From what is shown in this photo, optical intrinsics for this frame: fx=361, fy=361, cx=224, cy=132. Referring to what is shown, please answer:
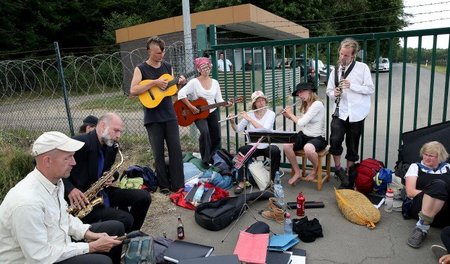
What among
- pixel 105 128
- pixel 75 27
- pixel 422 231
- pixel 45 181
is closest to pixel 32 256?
pixel 45 181

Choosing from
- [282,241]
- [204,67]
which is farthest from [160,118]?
[282,241]

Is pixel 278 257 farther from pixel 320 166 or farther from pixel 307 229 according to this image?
pixel 320 166

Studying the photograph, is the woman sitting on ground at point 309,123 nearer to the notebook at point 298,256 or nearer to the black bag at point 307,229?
the black bag at point 307,229

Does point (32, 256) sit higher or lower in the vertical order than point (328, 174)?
higher

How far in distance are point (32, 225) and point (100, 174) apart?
4.60 ft


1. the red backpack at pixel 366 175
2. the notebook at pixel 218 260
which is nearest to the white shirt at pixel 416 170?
the red backpack at pixel 366 175

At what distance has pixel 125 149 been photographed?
734cm

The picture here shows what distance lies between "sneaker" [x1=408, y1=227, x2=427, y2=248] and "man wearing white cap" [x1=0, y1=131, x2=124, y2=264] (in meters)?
2.73

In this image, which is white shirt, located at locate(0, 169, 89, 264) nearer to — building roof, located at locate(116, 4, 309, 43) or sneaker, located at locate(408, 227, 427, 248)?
sneaker, located at locate(408, 227, 427, 248)

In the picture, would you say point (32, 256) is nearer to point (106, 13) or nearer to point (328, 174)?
point (328, 174)

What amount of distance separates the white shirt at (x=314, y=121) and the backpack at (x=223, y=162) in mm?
1223

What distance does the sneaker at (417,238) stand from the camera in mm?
3451

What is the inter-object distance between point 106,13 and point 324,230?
1134 inches

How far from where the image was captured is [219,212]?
412cm
